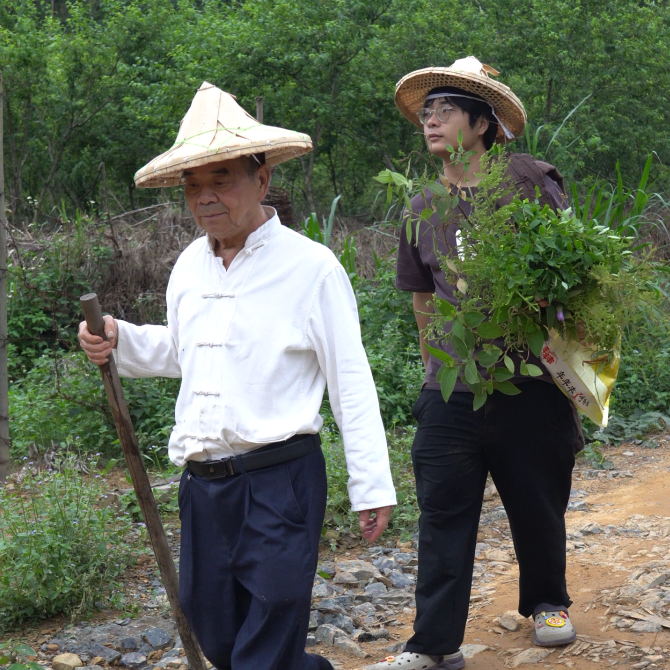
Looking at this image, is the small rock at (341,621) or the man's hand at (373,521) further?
the small rock at (341,621)

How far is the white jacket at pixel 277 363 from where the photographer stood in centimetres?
250

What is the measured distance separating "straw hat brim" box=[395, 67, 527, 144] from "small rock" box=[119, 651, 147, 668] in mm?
2382

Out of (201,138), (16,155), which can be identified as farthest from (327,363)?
(16,155)

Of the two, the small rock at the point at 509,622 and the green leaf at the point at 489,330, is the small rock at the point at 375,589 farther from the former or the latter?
the green leaf at the point at 489,330

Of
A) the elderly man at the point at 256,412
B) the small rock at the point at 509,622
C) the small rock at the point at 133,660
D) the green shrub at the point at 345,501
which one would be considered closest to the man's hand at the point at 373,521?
the elderly man at the point at 256,412

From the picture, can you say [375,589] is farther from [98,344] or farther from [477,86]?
[477,86]

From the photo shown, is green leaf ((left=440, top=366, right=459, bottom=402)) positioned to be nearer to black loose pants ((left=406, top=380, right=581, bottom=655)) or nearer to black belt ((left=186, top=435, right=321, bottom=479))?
black loose pants ((left=406, top=380, right=581, bottom=655))

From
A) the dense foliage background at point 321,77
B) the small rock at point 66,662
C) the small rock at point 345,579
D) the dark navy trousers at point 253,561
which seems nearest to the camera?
the dark navy trousers at point 253,561

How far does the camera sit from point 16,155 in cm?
1733

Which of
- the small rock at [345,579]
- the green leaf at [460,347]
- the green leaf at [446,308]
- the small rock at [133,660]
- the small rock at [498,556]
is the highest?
the green leaf at [446,308]

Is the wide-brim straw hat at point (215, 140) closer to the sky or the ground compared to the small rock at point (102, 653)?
closer to the sky

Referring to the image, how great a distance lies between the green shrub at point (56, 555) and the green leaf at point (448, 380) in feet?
6.58

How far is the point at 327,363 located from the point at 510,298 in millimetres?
603

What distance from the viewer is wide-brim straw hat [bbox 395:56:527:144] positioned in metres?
3.18
